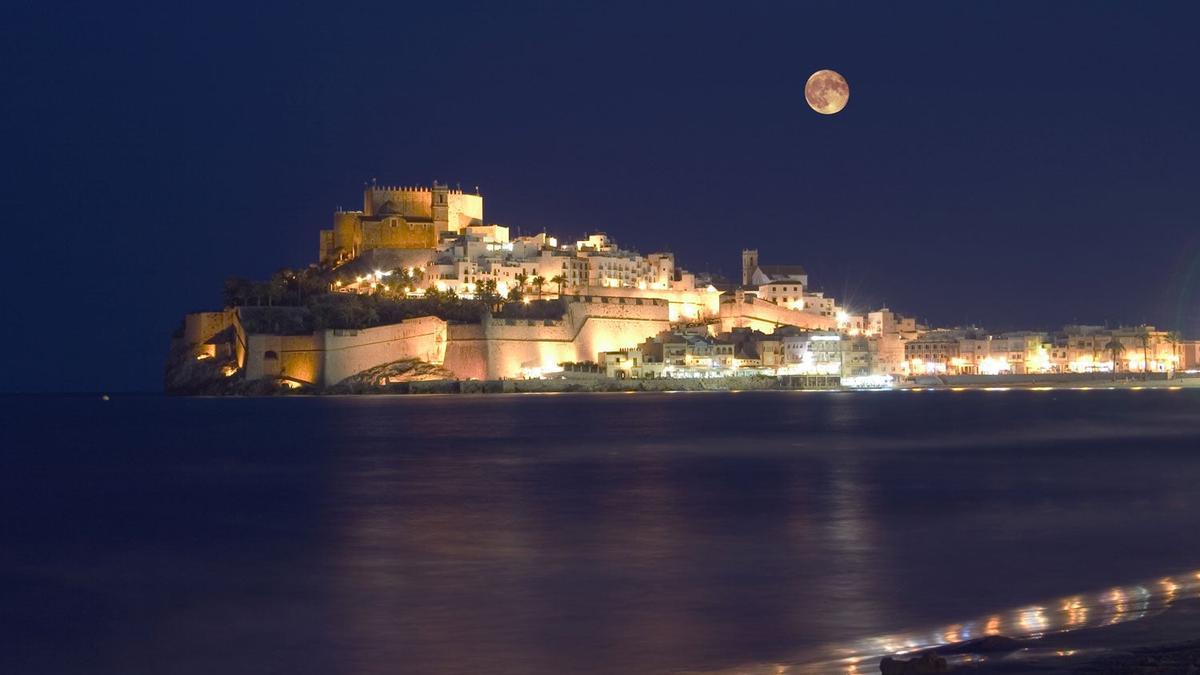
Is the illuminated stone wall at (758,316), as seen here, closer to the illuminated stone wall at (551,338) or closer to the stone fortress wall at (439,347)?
the illuminated stone wall at (551,338)

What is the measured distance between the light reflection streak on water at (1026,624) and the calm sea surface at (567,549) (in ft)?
0.13

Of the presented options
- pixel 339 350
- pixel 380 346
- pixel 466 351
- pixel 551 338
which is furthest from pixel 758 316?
pixel 339 350

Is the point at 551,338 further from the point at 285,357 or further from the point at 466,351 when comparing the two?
the point at 285,357

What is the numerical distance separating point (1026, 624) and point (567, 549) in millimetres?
4256

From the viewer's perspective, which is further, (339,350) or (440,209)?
(440,209)

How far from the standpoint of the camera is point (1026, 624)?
7.11 meters

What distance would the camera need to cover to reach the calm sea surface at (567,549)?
7.11 metres

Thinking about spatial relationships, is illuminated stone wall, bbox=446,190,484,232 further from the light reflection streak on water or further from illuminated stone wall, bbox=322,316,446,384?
the light reflection streak on water

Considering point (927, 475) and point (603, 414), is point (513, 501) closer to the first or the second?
point (927, 475)

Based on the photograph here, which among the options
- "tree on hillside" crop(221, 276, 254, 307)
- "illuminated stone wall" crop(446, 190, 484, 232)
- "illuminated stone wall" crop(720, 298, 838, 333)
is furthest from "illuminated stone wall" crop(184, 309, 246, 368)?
"illuminated stone wall" crop(720, 298, 838, 333)

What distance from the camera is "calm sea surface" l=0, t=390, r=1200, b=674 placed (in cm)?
711

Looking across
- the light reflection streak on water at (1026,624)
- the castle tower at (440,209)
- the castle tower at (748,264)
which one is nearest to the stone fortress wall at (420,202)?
the castle tower at (440,209)

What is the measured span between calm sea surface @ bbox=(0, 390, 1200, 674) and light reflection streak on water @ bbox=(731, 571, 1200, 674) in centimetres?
4

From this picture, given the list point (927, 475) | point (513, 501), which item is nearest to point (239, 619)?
point (513, 501)
